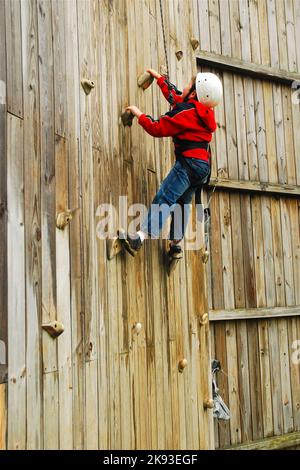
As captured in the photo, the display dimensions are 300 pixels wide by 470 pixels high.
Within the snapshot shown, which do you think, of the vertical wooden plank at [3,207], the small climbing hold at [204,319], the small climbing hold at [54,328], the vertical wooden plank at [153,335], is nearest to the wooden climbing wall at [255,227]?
the small climbing hold at [204,319]

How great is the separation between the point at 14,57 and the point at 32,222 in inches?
28.7

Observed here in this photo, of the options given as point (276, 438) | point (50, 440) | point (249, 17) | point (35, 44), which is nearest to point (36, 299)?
point (50, 440)

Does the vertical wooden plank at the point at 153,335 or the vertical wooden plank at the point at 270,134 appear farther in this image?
the vertical wooden plank at the point at 270,134

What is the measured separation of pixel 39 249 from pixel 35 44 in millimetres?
964

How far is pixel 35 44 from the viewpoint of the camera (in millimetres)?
3275

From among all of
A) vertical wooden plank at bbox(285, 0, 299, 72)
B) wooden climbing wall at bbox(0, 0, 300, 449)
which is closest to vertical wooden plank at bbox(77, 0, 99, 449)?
wooden climbing wall at bbox(0, 0, 300, 449)

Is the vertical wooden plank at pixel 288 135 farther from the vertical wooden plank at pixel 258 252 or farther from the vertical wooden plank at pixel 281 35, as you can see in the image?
the vertical wooden plank at pixel 258 252

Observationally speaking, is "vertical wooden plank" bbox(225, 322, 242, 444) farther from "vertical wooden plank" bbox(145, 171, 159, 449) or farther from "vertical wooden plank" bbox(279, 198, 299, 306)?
"vertical wooden plank" bbox(145, 171, 159, 449)

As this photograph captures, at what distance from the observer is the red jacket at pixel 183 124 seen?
426 cm

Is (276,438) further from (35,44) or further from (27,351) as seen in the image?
(35,44)

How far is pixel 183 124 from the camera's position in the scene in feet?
14.2

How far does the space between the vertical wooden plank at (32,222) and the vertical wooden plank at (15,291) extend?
0.14ft

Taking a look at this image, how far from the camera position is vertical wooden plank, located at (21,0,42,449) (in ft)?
9.97

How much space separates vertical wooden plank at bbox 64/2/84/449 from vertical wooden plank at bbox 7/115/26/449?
480mm
